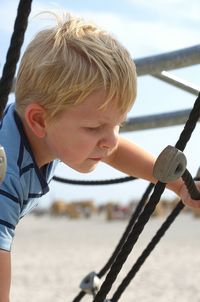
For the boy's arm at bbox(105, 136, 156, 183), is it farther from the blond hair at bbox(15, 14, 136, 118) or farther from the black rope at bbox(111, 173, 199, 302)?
the blond hair at bbox(15, 14, 136, 118)

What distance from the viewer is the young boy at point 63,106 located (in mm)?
1193

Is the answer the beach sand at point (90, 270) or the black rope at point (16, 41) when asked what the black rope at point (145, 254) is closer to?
the black rope at point (16, 41)

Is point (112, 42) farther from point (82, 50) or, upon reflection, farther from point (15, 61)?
point (15, 61)

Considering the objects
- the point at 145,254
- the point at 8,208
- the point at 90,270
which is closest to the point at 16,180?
the point at 8,208

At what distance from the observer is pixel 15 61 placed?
109cm

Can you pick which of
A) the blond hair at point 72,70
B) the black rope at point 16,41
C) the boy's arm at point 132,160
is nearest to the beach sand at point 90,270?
the boy's arm at point 132,160

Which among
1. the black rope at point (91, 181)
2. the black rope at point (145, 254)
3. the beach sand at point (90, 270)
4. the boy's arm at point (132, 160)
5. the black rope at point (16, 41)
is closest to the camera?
the black rope at point (16, 41)

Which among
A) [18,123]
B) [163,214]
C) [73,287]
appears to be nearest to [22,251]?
[73,287]

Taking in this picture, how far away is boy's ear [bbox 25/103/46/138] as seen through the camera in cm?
123

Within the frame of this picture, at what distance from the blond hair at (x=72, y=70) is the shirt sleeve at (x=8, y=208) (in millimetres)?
126

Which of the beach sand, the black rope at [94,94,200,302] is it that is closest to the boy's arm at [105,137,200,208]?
the black rope at [94,94,200,302]

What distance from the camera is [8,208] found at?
1.21m

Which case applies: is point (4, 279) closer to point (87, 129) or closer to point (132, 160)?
point (87, 129)

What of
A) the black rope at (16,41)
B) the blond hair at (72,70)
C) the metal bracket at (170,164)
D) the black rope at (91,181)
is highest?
the black rope at (16,41)
